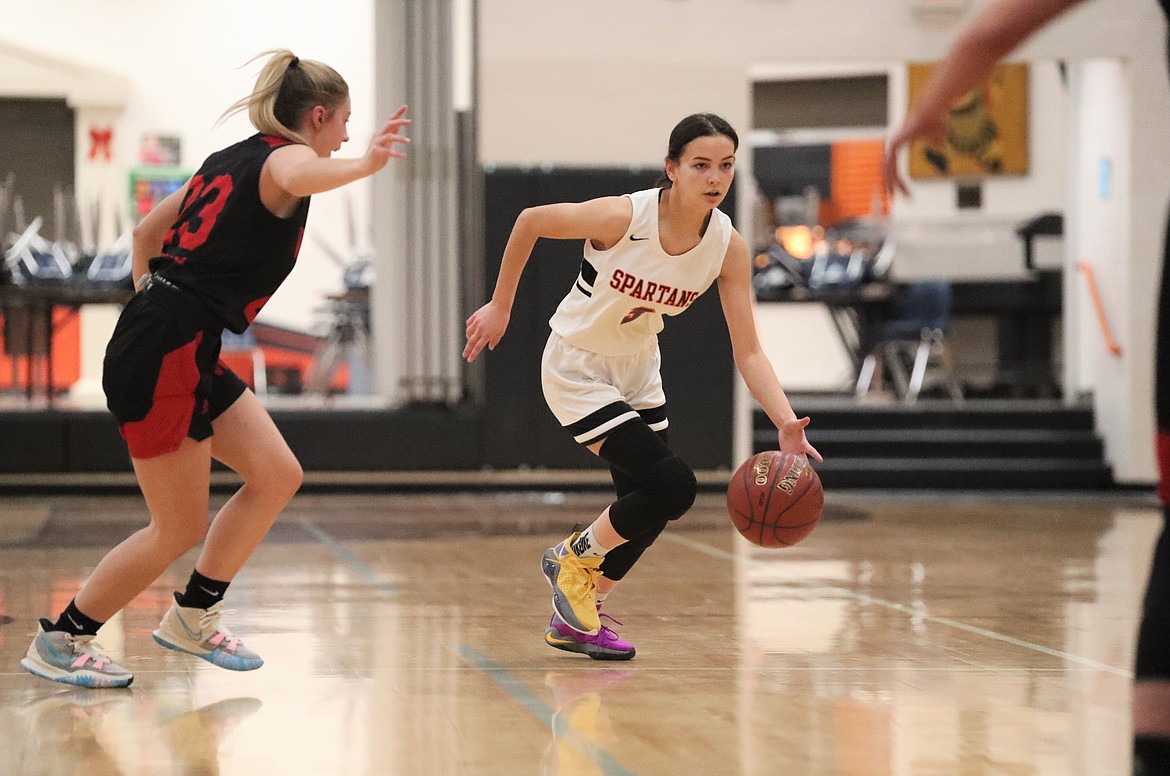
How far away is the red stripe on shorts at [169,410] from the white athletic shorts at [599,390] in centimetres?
112

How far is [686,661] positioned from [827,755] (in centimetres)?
114

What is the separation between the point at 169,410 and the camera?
3.49m

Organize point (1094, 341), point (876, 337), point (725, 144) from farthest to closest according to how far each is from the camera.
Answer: point (876, 337)
point (1094, 341)
point (725, 144)

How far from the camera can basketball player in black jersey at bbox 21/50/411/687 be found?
350 cm

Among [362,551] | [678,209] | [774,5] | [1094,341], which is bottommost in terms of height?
[362,551]

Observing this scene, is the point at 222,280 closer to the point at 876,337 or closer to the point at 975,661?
the point at 975,661

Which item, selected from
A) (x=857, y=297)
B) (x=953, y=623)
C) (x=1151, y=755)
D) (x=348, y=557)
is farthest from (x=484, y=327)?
(x=857, y=297)

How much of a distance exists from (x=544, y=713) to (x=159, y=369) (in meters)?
1.23

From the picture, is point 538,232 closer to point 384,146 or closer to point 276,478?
point 384,146

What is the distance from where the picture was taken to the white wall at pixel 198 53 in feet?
56.6

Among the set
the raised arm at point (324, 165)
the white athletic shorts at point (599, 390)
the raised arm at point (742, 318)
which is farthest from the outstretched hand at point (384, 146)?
the raised arm at point (742, 318)

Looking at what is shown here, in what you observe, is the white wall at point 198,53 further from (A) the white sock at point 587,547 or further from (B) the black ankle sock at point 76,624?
(B) the black ankle sock at point 76,624

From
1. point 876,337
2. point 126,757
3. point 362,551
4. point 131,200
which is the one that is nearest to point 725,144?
point 126,757

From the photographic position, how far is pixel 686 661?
Answer: 418 cm
